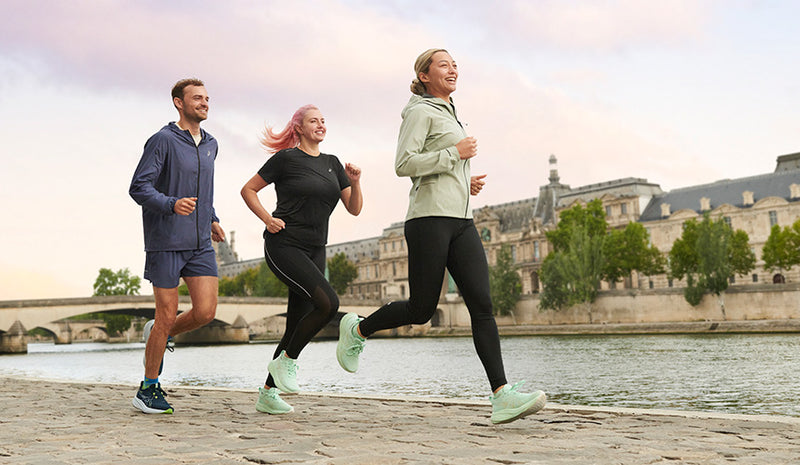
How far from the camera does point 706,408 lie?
31.6ft

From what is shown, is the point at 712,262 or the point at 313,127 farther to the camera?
the point at 712,262

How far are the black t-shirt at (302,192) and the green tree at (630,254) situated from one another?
59463 mm

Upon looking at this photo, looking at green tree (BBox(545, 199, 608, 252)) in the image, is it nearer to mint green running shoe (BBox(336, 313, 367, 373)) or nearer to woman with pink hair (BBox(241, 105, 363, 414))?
woman with pink hair (BBox(241, 105, 363, 414))

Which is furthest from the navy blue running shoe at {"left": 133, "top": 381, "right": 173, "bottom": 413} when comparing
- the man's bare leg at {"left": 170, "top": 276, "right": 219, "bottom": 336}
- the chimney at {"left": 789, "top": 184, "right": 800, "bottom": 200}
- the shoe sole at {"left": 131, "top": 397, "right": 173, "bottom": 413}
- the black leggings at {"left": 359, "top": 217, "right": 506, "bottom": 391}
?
the chimney at {"left": 789, "top": 184, "right": 800, "bottom": 200}

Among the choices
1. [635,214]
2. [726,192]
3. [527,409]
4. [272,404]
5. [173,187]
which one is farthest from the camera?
[635,214]

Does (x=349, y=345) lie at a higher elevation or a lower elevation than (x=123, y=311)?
lower

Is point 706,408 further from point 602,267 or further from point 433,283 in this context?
point 602,267

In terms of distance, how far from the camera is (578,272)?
59.7m

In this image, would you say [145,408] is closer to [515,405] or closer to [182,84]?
[182,84]

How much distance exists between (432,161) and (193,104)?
7.29 feet

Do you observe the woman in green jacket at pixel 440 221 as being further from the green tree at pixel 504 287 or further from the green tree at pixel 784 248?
the green tree at pixel 504 287

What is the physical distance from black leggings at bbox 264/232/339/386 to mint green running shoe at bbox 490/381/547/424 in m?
1.59

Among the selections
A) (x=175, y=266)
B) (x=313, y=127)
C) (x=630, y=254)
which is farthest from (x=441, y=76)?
(x=630, y=254)

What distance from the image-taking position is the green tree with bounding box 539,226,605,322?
59.7m
